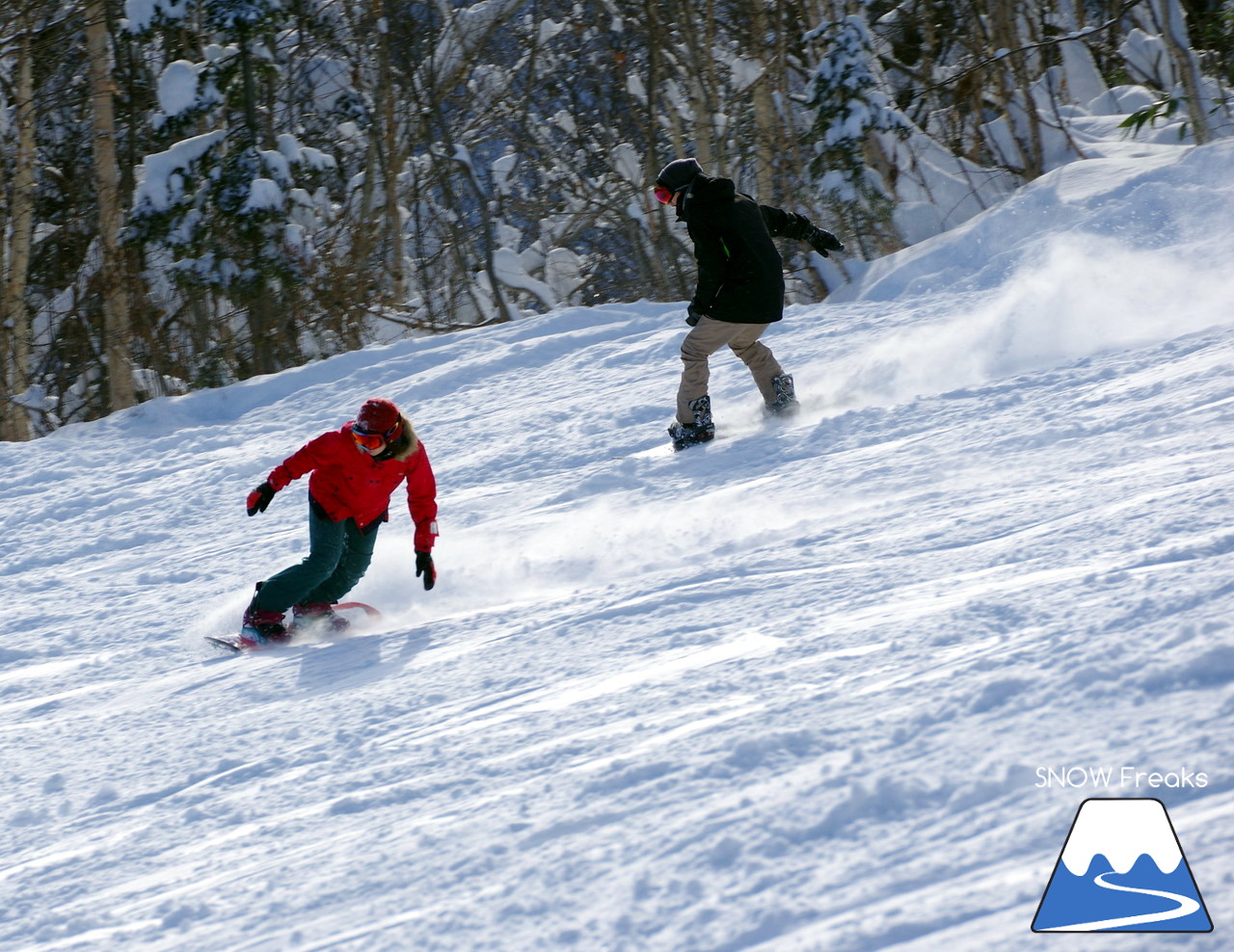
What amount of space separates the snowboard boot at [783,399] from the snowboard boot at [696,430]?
40cm

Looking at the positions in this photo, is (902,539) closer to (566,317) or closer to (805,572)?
(805,572)

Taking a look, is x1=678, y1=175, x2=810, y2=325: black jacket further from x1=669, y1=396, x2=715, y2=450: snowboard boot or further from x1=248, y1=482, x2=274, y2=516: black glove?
x1=248, y1=482, x2=274, y2=516: black glove

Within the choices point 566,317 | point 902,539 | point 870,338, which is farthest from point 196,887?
point 566,317

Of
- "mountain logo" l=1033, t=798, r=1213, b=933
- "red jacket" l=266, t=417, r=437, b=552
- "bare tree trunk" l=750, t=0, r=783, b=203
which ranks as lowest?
"mountain logo" l=1033, t=798, r=1213, b=933

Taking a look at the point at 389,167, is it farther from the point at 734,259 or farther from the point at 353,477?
the point at 353,477

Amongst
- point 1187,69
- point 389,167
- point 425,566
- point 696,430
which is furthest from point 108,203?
point 1187,69

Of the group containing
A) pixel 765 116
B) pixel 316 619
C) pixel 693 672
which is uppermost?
pixel 765 116

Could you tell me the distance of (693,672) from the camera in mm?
3506

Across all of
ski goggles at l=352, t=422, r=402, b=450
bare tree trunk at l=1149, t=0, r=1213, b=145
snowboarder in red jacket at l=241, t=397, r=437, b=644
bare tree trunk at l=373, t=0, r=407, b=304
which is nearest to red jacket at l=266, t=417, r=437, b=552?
snowboarder in red jacket at l=241, t=397, r=437, b=644

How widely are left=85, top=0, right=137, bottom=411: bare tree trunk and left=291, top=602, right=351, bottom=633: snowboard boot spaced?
28.4ft

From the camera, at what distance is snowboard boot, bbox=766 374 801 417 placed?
21.5ft

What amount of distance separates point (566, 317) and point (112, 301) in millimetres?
5891

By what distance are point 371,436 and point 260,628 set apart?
1.02m

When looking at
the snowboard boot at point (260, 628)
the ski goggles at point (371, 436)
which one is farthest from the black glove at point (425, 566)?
the snowboard boot at point (260, 628)
